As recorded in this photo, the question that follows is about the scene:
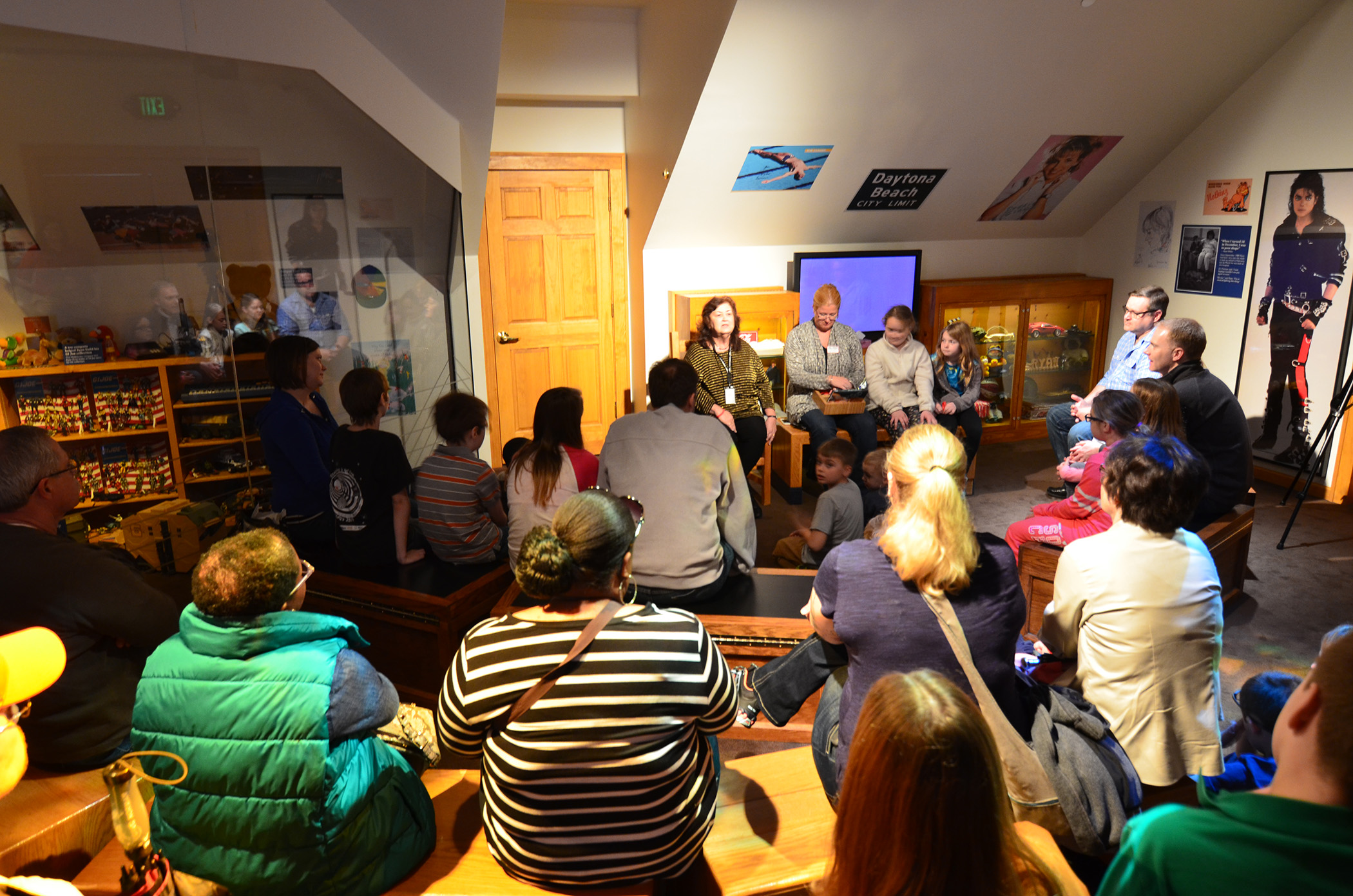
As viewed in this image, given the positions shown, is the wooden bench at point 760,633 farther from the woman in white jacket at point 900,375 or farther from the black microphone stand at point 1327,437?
the black microphone stand at point 1327,437

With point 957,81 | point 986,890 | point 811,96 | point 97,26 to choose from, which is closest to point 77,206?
point 97,26

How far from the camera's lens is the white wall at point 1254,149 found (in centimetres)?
491

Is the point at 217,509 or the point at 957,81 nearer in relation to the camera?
the point at 217,509

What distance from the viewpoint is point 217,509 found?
325 centimetres

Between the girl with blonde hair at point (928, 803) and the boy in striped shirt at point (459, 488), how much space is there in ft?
6.95

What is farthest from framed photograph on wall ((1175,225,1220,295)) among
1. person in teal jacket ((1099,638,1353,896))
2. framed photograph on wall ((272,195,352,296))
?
person in teal jacket ((1099,638,1353,896))

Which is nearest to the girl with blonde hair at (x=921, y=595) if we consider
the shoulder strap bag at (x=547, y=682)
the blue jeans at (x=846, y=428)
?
the shoulder strap bag at (x=547, y=682)

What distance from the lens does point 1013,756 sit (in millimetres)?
1718

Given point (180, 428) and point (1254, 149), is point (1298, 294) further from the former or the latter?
point (180, 428)

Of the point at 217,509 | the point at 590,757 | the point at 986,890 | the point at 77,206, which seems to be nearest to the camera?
the point at 986,890

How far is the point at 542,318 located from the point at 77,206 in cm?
357

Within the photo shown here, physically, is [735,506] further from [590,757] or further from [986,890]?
[986,890]

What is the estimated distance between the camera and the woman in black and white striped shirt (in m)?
1.49

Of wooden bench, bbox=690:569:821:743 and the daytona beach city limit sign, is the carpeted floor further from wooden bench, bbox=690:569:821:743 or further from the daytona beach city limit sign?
the daytona beach city limit sign
